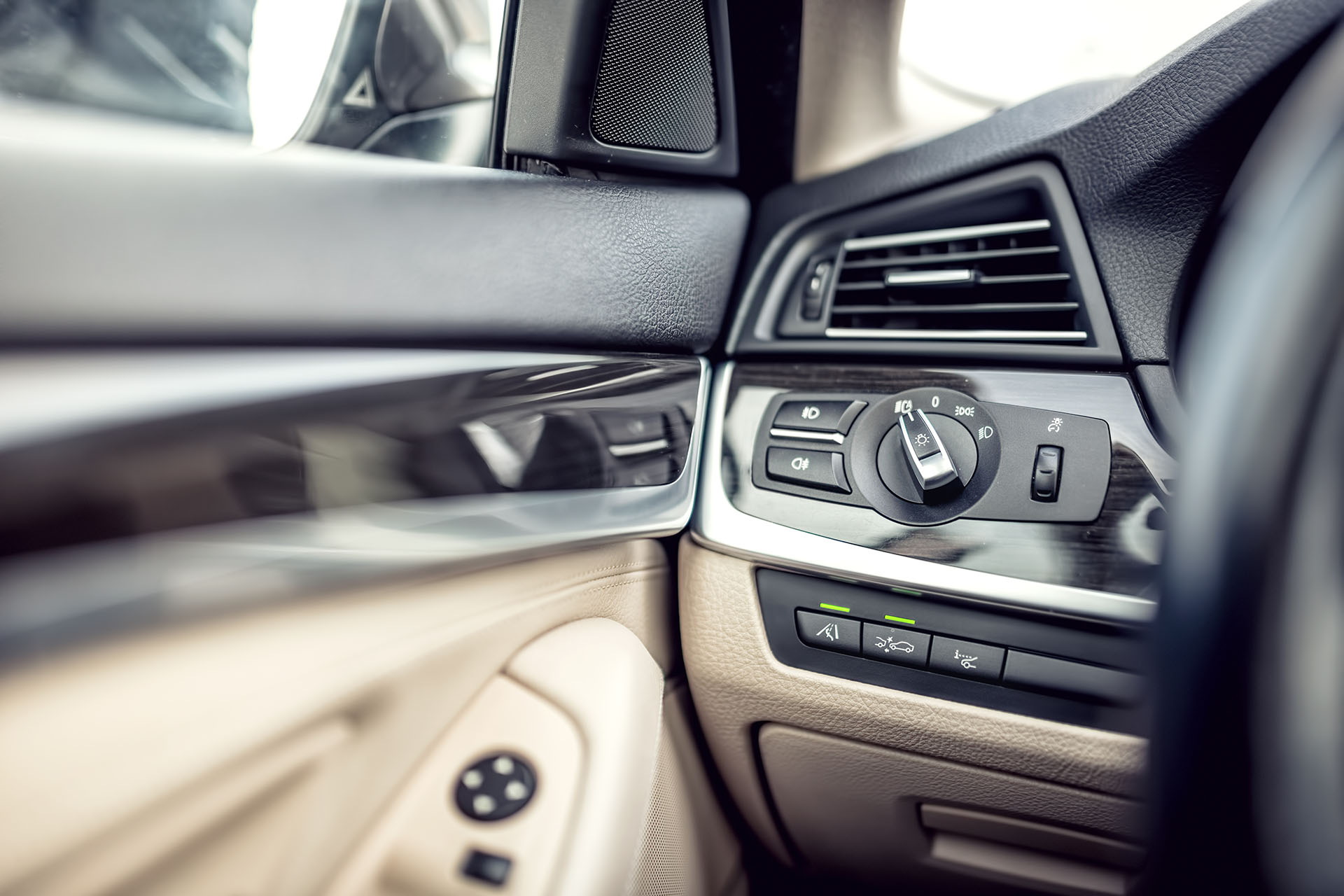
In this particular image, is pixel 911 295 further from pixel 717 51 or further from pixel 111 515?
pixel 111 515

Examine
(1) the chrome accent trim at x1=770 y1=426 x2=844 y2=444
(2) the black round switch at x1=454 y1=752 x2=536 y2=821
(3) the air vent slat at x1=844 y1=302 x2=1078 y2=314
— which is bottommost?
(2) the black round switch at x1=454 y1=752 x2=536 y2=821

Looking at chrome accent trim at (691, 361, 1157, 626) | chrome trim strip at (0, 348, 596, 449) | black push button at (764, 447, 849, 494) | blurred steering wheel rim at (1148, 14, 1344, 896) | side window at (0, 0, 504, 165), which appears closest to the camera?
blurred steering wheel rim at (1148, 14, 1344, 896)

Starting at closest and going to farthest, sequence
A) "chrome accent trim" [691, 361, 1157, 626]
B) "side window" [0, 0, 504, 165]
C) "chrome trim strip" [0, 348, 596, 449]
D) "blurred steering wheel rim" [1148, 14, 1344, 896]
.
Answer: "blurred steering wheel rim" [1148, 14, 1344, 896] → "chrome trim strip" [0, 348, 596, 449] → "side window" [0, 0, 504, 165] → "chrome accent trim" [691, 361, 1157, 626]

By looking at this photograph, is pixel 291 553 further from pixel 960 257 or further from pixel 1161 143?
pixel 1161 143

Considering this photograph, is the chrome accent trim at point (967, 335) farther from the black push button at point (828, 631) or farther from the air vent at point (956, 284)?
the black push button at point (828, 631)

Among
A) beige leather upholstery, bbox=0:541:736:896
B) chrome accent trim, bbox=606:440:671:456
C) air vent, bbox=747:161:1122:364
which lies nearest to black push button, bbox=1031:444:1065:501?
air vent, bbox=747:161:1122:364

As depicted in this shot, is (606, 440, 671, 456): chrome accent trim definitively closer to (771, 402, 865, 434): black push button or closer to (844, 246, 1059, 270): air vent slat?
(771, 402, 865, 434): black push button

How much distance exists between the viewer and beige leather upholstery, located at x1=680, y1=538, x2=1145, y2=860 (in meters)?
0.77

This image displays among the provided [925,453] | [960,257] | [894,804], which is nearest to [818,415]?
[925,453]

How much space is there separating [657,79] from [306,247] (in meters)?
0.48

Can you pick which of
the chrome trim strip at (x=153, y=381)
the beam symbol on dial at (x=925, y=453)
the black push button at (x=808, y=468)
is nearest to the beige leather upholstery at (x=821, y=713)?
the black push button at (x=808, y=468)

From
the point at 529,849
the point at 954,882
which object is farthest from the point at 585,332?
the point at 954,882

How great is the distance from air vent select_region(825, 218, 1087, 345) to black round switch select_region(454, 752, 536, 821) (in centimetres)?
60

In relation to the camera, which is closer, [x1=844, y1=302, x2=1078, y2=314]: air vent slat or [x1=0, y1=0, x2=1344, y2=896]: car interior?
[x1=0, y1=0, x2=1344, y2=896]: car interior
